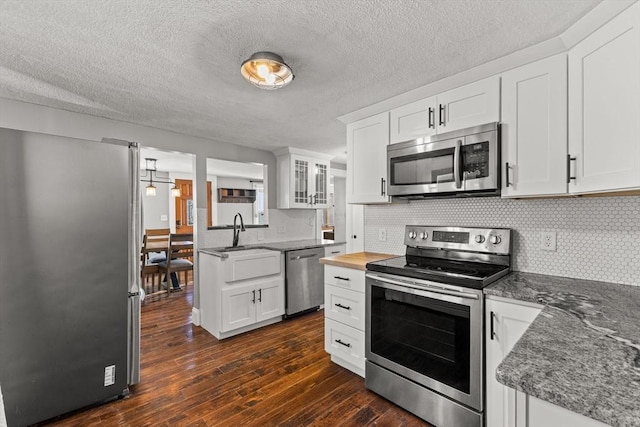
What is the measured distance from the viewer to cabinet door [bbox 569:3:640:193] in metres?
1.18

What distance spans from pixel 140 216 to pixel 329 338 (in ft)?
5.95

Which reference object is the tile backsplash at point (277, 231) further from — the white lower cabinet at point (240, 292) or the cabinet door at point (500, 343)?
the cabinet door at point (500, 343)

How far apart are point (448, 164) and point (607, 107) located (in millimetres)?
791

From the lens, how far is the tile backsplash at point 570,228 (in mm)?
1545

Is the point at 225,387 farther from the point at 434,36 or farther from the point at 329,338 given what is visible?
the point at 434,36

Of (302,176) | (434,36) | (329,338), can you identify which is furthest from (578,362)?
(302,176)

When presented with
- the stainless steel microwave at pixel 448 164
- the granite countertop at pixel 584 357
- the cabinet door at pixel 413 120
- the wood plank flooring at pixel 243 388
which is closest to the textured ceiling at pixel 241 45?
the cabinet door at pixel 413 120

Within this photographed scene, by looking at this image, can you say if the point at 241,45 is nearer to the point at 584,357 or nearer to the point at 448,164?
the point at 448,164

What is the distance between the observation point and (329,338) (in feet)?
8.09

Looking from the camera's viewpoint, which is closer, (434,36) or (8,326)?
(434,36)

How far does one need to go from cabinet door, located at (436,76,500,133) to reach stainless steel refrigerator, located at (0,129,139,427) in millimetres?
2242

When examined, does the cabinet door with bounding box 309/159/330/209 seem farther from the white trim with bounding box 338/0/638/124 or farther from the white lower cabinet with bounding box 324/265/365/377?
the white lower cabinet with bounding box 324/265/365/377

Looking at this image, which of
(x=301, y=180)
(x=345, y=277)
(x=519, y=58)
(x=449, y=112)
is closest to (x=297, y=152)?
(x=301, y=180)

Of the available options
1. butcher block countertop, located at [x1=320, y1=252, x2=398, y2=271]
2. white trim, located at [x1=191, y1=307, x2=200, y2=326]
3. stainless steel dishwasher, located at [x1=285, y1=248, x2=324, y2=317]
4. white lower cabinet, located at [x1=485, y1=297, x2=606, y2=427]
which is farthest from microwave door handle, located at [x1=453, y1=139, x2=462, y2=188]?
white trim, located at [x1=191, y1=307, x2=200, y2=326]
